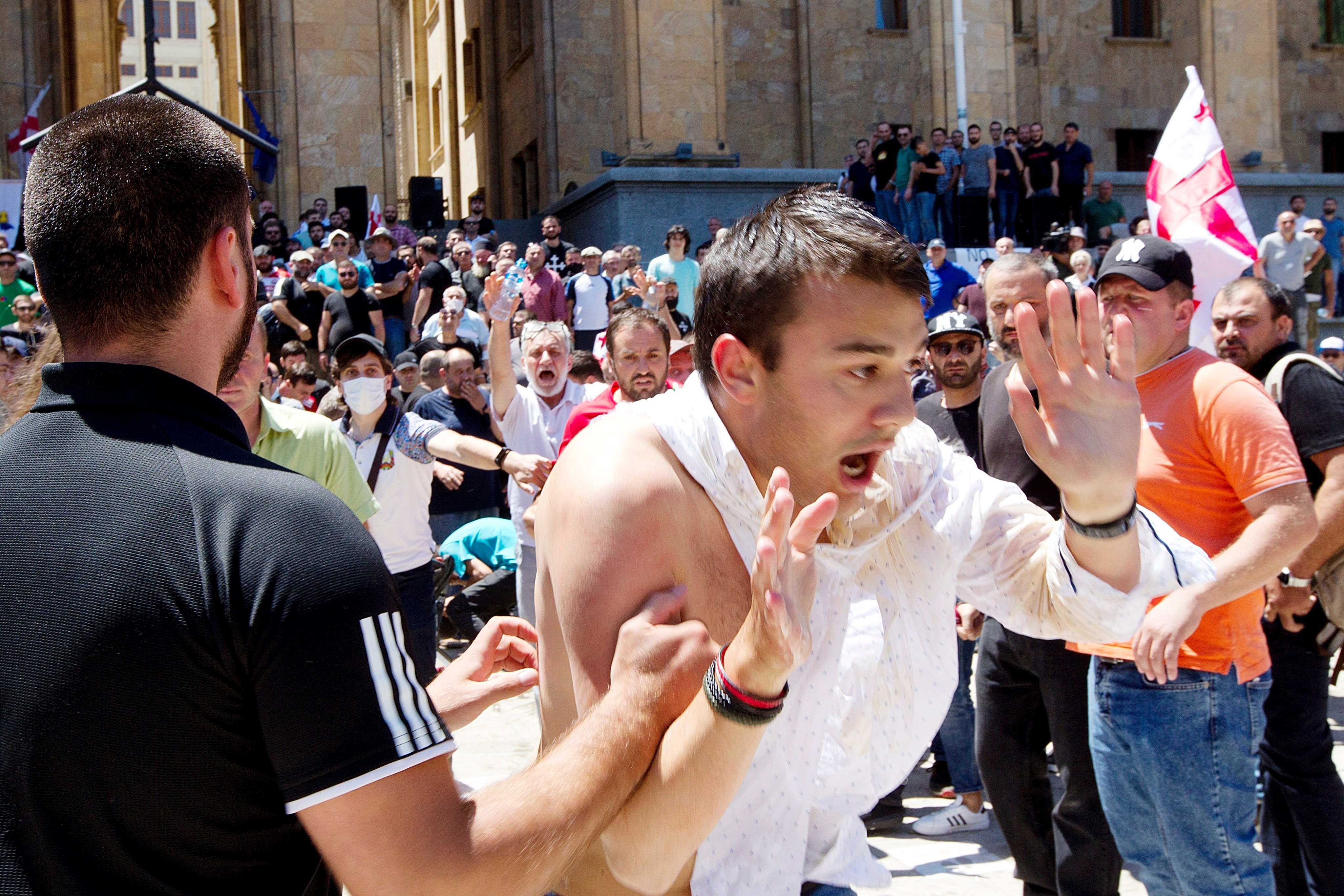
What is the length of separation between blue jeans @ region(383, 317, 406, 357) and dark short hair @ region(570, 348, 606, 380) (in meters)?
5.20

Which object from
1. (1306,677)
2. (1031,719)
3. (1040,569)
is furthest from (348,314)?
(1040,569)

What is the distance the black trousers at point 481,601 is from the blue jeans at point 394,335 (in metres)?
4.78

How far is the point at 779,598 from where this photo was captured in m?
1.48

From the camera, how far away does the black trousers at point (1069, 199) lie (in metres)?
17.9

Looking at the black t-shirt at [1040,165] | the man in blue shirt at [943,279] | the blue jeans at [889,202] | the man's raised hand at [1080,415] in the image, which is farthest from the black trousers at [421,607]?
the black t-shirt at [1040,165]

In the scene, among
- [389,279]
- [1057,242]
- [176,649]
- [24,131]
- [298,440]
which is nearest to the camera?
[176,649]

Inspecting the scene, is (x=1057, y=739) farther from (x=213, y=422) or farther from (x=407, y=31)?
(x=407, y=31)

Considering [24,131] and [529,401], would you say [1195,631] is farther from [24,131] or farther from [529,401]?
[24,131]

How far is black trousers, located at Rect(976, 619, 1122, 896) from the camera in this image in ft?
11.6

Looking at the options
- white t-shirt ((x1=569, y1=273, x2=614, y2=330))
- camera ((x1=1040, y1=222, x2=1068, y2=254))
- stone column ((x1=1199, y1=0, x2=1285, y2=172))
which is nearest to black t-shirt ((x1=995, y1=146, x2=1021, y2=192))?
camera ((x1=1040, y1=222, x2=1068, y2=254))

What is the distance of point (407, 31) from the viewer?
3841 cm

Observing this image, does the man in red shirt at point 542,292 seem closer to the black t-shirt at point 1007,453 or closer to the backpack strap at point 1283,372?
the black t-shirt at point 1007,453

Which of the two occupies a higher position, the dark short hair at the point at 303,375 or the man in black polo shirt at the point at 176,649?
the dark short hair at the point at 303,375

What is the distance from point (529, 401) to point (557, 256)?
8.09 metres
